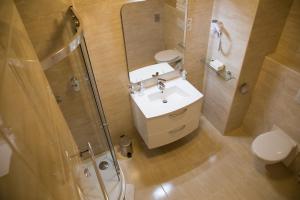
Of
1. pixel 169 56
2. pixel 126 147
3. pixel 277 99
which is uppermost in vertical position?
pixel 169 56

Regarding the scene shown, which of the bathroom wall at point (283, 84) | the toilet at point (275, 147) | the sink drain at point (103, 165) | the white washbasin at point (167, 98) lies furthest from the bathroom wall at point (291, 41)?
the sink drain at point (103, 165)

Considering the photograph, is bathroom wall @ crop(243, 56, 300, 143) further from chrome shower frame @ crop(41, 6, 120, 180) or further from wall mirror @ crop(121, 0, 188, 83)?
chrome shower frame @ crop(41, 6, 120, 180)

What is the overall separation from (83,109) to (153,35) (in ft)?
3.12

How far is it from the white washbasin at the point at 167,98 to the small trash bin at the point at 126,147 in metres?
0.54

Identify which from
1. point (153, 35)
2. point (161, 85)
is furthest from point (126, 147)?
point (153, 35)

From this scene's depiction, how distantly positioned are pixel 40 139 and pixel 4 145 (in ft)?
0.79

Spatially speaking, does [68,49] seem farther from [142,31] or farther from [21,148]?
[21,148]

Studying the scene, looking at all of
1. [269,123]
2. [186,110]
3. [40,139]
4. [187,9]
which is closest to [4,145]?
[40,139]

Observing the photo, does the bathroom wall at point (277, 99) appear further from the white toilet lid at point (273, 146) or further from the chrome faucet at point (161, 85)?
the chrome faucet at point (161, 85)

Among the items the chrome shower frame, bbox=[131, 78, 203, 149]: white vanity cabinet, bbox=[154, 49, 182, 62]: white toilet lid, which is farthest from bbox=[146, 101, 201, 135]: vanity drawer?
bbox=[154, 49, 182, 62]: white toilet lid

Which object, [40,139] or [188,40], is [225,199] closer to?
[188,40]

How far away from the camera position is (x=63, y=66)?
5.11 ft

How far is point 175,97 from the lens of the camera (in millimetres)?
2096

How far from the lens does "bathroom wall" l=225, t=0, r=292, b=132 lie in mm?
1652
